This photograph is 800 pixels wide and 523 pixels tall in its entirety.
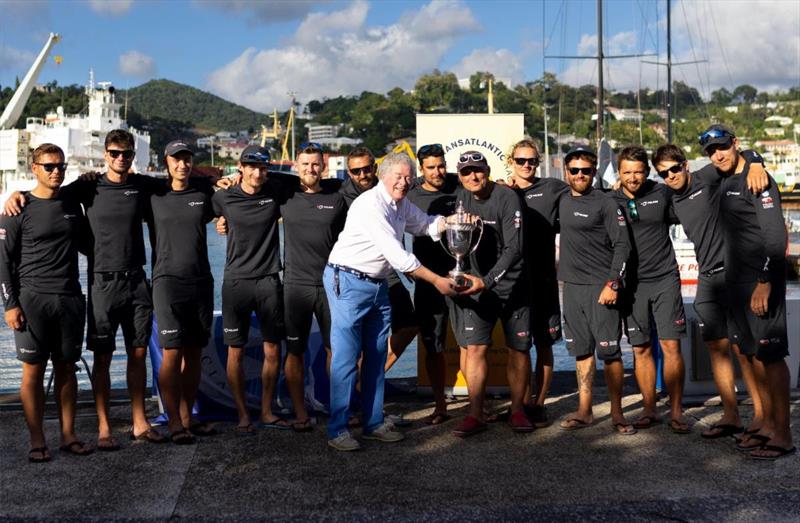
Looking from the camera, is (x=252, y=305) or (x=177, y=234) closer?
(x=177, y=234)

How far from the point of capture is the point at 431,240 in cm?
562

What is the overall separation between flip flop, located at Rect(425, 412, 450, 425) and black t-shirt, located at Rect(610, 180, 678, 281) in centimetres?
160

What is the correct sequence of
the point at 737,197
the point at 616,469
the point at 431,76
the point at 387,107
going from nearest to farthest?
the point at 616,469 < the point at 737,197 < the point at 387,107 < the point at 431,76

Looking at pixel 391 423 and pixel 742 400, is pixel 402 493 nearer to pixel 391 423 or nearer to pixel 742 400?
pixel 391 423

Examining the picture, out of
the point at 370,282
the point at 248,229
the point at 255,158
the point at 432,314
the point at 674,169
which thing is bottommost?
the point at 432,314

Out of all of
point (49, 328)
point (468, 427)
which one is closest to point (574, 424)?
point (468, 427)

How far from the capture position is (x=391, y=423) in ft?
17.8

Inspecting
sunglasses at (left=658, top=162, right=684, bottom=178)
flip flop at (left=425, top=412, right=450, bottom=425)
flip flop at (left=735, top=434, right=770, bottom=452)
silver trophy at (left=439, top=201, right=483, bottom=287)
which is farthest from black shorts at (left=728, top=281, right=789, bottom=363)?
flip flop at (left=425, top=412, right=450, bottom=425)

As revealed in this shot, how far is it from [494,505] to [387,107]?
174 m

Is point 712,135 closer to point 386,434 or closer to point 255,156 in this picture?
point 386,434

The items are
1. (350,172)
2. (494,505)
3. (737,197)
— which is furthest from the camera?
(350,172)

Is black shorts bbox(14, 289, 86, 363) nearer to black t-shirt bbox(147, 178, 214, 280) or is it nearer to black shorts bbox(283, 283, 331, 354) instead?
black t-shirt bbox(147, 178, 214, 280)

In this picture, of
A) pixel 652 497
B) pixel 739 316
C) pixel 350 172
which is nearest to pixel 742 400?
pixel 739 316

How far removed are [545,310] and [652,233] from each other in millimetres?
877
